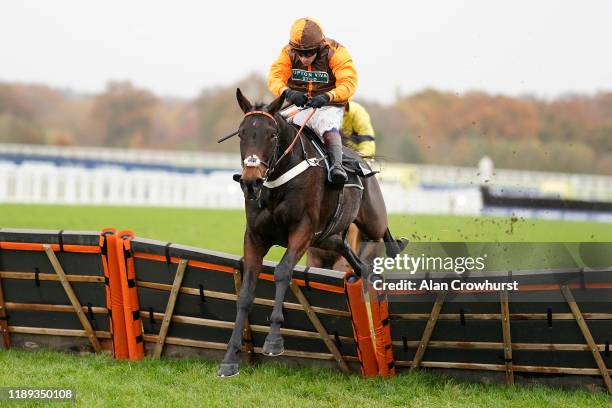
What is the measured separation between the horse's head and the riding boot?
86 centimetres

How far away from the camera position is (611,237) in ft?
73.7

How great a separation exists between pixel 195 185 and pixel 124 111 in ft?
143

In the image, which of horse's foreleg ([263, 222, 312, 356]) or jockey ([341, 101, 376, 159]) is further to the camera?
jockey ([341, 101, 376, 159])

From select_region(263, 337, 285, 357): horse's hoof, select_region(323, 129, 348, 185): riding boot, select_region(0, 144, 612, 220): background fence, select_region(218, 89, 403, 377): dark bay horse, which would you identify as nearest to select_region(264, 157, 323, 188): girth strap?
select_region(218, 89, 403, 377): dark bay horse

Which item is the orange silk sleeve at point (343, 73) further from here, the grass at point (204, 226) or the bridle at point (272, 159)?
the grass at point (204, 226)

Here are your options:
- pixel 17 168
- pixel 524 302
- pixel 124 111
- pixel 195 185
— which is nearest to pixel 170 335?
pixel 524 302

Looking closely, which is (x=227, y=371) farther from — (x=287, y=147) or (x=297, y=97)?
(x=297, y=97)

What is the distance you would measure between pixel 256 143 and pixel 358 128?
4.02 meters

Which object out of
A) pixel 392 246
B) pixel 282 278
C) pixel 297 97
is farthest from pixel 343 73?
pixel 392 246

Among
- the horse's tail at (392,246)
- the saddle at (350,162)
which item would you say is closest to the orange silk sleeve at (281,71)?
the saddle at (350,162)

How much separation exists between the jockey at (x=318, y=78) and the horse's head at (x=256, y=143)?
0.81 metres

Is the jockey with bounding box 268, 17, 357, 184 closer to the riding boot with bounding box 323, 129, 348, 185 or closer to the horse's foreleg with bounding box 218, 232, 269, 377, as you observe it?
Answer: the riding boot with bounding box 323, 129, 348, 185

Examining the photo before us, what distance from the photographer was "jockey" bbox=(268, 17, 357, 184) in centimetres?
788

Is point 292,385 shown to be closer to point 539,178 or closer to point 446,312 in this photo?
point 446,312
